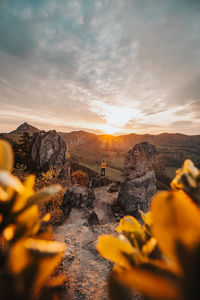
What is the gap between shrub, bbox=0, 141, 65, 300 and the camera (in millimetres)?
325

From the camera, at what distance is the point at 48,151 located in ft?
35.3

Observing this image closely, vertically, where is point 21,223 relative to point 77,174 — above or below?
above

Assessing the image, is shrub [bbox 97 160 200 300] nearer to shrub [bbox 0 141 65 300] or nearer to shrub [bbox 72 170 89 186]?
shrub [bbox 0 141 65 300]

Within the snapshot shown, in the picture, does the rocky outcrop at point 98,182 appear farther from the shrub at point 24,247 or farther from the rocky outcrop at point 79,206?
the shrub at point 24,247

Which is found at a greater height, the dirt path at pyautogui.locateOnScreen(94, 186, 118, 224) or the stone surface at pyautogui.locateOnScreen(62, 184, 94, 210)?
the stone surface at pyautogui.locateOnScreen(62, 184, 94, 210)

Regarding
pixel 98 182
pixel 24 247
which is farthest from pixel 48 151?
pixel 24 247

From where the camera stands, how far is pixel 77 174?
1490 centimetres

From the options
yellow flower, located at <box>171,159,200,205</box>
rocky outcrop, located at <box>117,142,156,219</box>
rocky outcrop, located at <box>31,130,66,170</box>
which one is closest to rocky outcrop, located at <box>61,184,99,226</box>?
rocky outcrop, located at <box>117,142,156,219</box>

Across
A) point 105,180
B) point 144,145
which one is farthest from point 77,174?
point 144,145

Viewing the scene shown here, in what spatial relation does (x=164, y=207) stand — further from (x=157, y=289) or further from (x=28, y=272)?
(x=28, y=272)

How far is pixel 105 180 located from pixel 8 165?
14.5 metres

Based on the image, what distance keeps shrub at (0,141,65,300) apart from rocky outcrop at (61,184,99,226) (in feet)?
21.1

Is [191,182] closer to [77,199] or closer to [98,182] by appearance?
[77,199]

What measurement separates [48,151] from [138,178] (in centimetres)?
793
